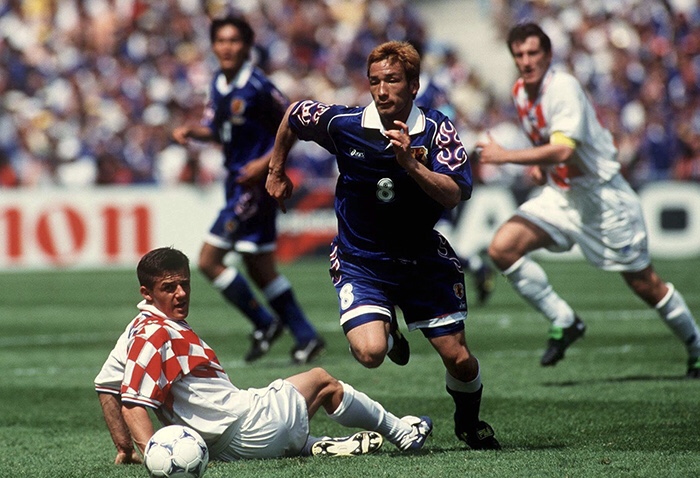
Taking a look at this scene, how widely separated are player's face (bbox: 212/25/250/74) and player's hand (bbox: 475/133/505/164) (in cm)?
274

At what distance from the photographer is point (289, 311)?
30.2 feet

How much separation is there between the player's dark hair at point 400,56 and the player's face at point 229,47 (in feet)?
12.9

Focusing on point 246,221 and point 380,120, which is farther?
point 246,221

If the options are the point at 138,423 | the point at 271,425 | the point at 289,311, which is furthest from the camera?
the point at 289,311

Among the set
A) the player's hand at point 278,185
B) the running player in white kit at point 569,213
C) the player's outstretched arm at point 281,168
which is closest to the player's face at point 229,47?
the running player in white kit at point 569,213

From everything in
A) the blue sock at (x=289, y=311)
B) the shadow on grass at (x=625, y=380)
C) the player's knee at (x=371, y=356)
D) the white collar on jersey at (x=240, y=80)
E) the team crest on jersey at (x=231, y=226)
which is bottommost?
the shadow on grass at (x=625, y=380)

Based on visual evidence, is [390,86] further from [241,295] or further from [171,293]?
[241,295]

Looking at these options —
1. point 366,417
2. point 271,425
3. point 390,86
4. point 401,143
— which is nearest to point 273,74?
point 390,86

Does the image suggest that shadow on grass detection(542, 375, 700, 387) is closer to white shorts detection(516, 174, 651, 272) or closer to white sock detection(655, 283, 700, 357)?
white sock detection(655, 283, 700, 357)

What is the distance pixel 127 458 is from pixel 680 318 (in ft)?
13.5

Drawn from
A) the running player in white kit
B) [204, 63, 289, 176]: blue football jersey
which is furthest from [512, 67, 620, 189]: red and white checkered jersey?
[204, 63, 289, 176]: blue football jersey

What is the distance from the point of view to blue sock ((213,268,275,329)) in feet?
30.8

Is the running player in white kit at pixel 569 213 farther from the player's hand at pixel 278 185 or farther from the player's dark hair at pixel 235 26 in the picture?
the player's hand at pixel 278 185

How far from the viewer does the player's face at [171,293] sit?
507cm
